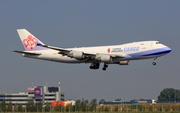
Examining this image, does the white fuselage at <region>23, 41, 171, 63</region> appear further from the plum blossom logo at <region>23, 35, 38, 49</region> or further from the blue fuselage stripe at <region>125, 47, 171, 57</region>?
the plum blossom logo at <region>23, 35, 38, 49</region>

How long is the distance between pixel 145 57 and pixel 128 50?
4023 mm

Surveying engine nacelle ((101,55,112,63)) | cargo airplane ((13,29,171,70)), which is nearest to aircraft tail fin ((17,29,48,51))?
cargo airplane ((13,29,171,70))

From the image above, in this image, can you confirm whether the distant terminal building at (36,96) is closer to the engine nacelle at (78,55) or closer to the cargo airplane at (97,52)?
the cargo airplane at (97,52)

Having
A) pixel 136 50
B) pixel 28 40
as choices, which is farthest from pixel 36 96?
pixel 136 50

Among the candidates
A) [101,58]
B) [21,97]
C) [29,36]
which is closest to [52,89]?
[21,97]

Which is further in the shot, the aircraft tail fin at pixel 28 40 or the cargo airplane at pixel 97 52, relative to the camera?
the aircraft tail fin at pixel 28 40

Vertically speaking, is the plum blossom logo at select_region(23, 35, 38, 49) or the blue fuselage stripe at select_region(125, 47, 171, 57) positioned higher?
the plum blossom logo at select_region(23, 35, 38, 49)

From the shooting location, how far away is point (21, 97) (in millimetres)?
180125

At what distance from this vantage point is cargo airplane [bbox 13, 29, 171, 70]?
61.5 meters

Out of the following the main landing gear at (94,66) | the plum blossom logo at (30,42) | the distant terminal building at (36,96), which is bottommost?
the distant terminal building at (36,96)

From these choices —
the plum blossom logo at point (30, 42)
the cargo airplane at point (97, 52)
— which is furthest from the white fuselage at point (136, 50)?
the plum blossom logo at point (30, 42)

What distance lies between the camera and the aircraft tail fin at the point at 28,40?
73.5m

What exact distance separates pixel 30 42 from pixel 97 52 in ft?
63.7

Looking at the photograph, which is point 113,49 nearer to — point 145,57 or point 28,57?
point 145,57
